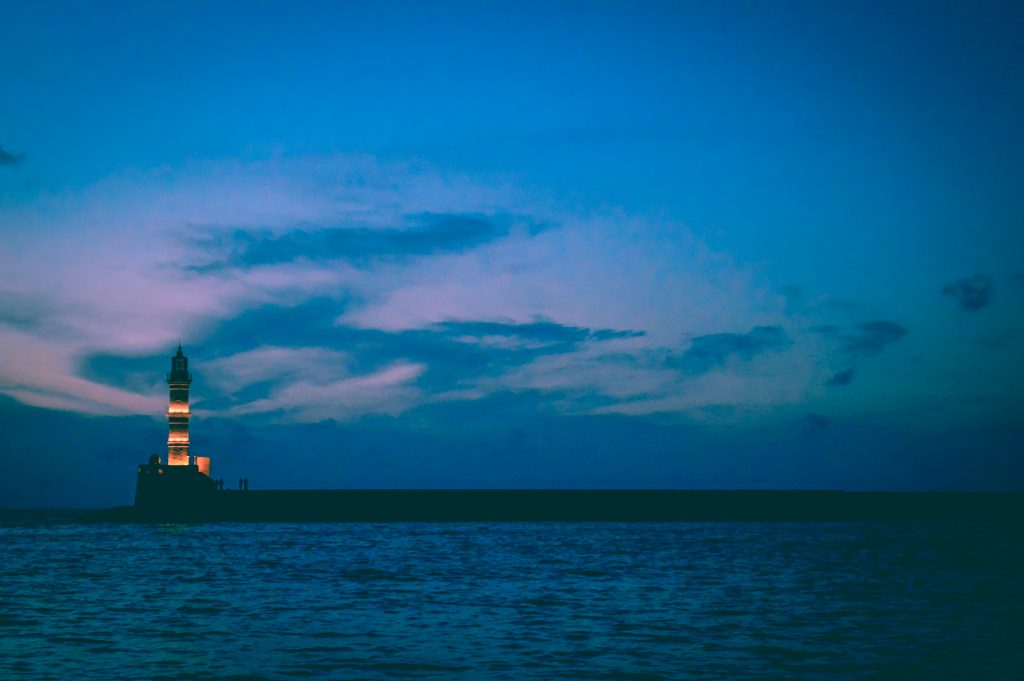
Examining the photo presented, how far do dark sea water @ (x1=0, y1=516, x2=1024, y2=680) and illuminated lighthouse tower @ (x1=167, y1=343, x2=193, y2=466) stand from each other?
45237mm

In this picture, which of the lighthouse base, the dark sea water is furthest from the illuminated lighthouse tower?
the dark sea water

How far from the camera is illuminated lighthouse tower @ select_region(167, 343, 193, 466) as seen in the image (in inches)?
3802

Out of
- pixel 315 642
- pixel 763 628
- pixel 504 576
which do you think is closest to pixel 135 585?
pixel 504 576

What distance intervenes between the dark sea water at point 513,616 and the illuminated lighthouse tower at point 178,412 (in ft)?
148

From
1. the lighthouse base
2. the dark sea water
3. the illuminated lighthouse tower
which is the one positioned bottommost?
the dark sea water

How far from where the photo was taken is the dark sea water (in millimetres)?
19219

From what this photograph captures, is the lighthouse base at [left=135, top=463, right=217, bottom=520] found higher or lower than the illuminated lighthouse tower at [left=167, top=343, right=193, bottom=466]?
lower

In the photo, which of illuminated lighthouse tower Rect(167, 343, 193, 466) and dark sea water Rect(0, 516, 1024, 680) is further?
illuminated lighthouse tower Rect(167, 343, 193, 466)

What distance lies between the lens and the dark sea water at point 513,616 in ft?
63.1

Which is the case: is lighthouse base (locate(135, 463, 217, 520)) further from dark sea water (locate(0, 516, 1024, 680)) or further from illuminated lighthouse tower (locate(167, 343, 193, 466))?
dark sea water (locate(0, 516, 1024, 680))

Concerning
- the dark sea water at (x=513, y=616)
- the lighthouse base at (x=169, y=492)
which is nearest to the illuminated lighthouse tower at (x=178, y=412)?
the lighthouse base at (x=169, y=492)

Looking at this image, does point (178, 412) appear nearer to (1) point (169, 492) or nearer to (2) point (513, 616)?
(1) point (169, 492)

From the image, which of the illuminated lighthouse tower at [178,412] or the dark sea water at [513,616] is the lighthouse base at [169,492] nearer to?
the illuminated lighthouse tower at [178,412]

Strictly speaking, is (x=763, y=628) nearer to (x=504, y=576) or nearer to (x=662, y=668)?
(x=662, y=668)
